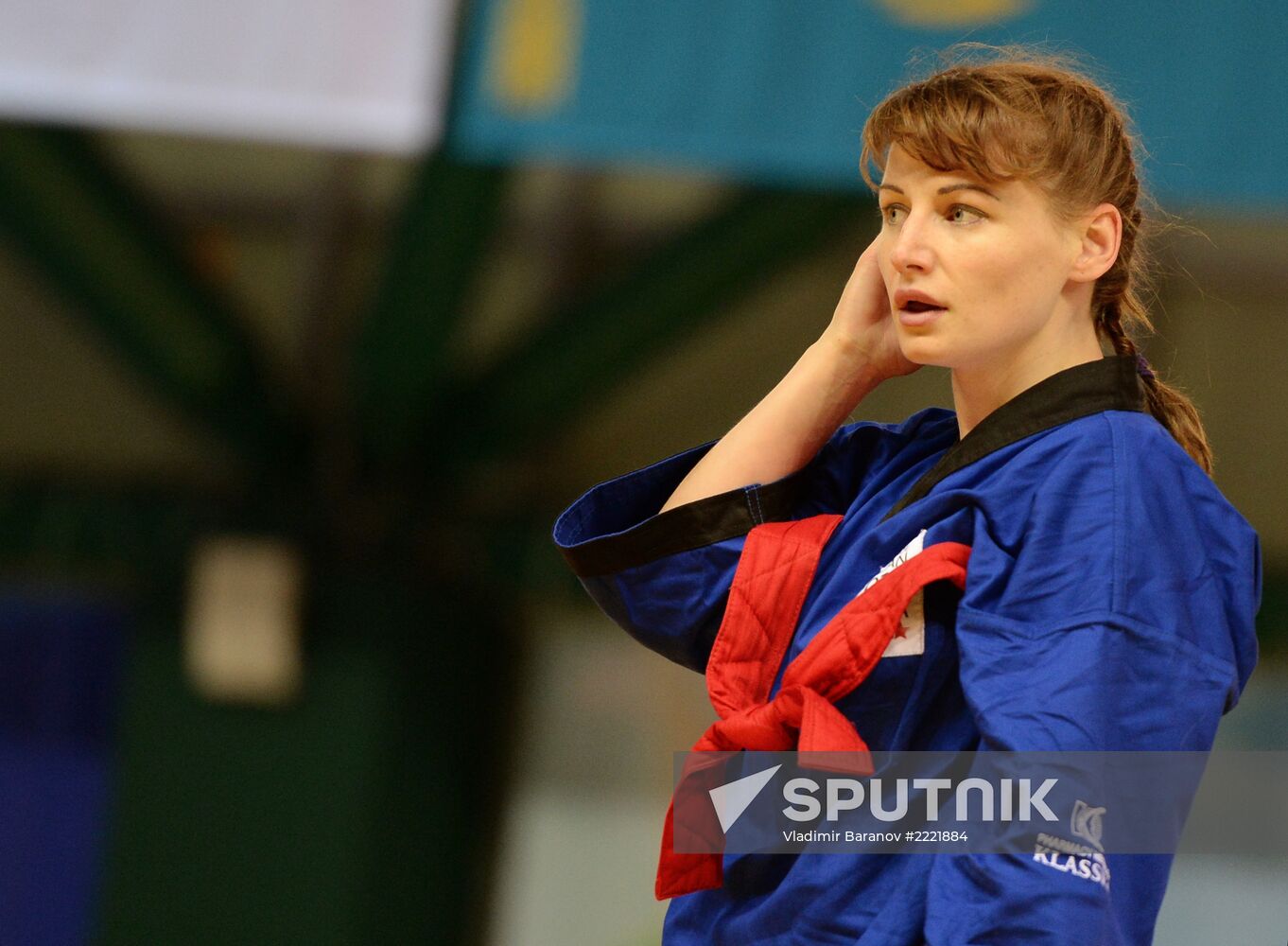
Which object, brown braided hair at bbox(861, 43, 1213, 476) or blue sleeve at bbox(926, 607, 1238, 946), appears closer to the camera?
blue sleeve at bbox(926, 607, 1238, 946)

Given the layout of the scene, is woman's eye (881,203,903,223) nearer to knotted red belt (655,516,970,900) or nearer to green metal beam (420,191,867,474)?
knotted red belt (655,516,970,900)

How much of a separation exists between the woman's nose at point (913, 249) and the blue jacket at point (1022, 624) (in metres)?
0.11

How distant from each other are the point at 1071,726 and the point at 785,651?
0.26 metres

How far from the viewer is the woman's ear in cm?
100

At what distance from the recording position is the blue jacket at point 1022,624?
0.85 metres

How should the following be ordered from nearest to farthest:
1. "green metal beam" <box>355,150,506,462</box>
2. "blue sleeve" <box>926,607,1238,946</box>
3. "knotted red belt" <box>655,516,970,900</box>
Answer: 1. "blue sleeve" <box>926,607,1238,946</box>
2. "knotted red belt" <box>655,516,970,900</box>
3. "green metal beam" <box>355,150,506,462</box>

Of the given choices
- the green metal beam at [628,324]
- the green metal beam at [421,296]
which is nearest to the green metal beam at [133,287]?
the green metal beam at [421,296]

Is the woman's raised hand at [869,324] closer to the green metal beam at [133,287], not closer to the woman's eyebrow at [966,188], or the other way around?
the woman's eyebrow at [966,188]

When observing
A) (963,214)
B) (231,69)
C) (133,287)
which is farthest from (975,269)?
(133,287)

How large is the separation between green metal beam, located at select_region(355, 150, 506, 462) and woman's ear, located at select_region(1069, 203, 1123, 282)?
232cm

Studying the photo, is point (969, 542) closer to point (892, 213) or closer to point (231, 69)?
point (892, 213)

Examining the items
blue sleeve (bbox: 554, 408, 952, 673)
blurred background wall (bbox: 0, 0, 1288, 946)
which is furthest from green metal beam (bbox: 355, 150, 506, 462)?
blue sleeve (bbox: 554, 408, 952, 673)

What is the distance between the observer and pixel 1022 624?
2.95 ft

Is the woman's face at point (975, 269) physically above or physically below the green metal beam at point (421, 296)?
below
